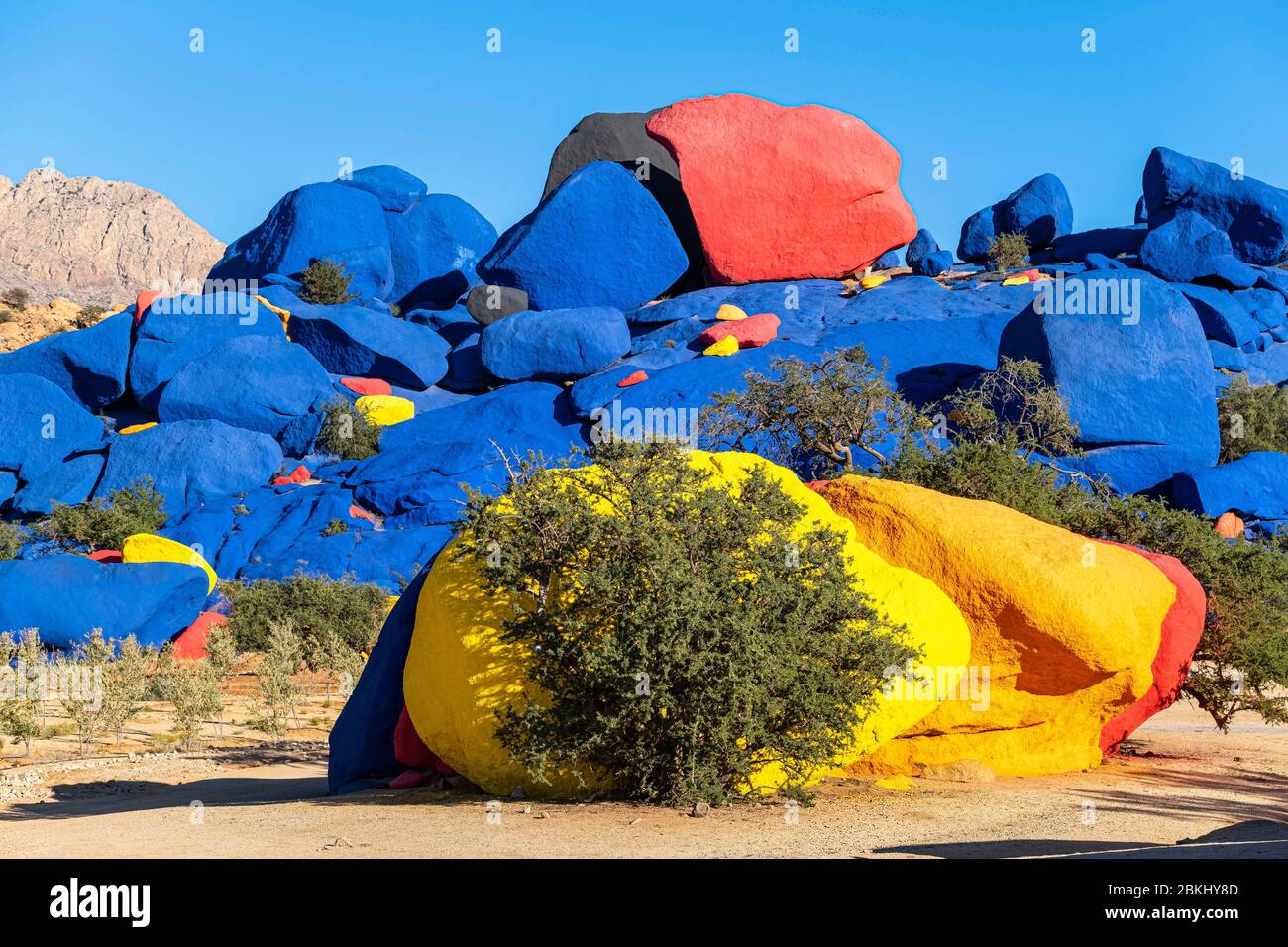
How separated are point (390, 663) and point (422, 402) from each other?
33.4m

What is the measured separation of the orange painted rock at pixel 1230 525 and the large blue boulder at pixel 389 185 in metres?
39.5

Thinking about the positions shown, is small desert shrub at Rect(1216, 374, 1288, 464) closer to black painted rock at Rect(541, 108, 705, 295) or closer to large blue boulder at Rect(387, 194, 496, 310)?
black painted rock at Rect(541, 108, 705, 295)

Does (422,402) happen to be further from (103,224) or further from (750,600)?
(103,224)

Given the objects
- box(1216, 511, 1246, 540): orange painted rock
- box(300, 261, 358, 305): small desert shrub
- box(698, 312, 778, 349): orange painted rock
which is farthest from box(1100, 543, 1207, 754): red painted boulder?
box(300, 261, 358, 305): small desert shrub

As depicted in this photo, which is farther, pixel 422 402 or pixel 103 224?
pixel 103 224

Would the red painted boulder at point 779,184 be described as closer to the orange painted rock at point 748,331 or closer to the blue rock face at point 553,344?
the orange painted rock at point 748,331

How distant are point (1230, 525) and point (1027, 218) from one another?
23.2m

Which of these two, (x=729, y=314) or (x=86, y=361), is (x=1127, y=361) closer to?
(x=729, y=314)

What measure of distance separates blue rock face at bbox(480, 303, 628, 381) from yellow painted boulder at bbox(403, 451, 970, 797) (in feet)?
104

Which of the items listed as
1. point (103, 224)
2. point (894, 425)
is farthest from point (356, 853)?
point (103, 224)

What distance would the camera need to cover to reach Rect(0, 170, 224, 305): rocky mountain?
380ft

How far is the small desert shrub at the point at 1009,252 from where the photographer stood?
48.7m

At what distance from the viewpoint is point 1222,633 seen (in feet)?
43.7

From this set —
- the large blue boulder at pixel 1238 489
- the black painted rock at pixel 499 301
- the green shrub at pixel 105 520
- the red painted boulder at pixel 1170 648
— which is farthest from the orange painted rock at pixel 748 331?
the red painted boulder at pixel 1170 648
